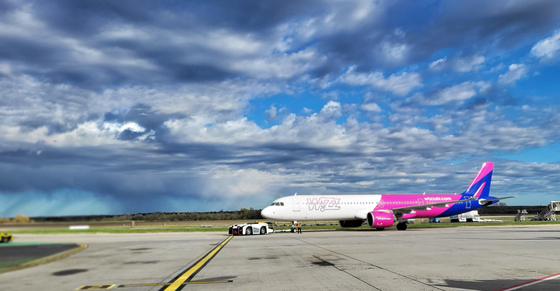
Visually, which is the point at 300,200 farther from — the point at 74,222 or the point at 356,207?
the point at 74,222

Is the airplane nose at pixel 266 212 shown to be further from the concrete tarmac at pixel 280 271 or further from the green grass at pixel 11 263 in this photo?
the green grass at pixel 11 263

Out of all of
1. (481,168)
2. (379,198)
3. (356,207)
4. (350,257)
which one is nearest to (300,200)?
(356,207)

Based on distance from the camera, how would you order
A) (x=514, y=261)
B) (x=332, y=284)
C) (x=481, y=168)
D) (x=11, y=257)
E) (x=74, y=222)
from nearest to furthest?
1. (x=11, y=257)
2. (x=74, y=222)
3. (x=332, y=284)
4. (x=514, y=261)
5. (x=481, y=168)

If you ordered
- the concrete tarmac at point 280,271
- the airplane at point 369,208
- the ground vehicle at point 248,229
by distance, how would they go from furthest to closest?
1. the airplane at point 369,208
2. the ground vehicle at point 248,229
3. the concrete tarmac at point 280,271

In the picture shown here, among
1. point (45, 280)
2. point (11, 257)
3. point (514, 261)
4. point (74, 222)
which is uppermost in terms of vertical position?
point (74, 222)

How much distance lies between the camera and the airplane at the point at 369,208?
2178 inches

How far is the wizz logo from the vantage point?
56625 mm

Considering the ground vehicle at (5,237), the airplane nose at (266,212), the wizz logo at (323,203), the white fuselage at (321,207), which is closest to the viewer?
the ground vehicle at (5,237)

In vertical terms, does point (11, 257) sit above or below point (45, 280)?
above

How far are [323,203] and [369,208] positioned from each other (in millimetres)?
8447

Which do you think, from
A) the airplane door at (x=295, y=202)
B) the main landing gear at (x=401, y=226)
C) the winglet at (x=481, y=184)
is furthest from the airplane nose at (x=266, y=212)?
the winglet at (x=481, y=184)

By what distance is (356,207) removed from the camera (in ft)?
195

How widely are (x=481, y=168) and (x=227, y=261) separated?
69.6 meters

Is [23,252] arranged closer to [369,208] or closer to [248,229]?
[248,229]
